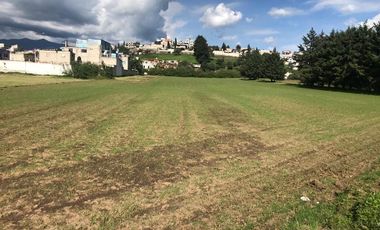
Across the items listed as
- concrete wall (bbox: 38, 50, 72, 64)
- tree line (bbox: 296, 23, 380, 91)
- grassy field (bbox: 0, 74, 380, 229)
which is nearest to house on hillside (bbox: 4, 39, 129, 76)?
concrete wall (bbox: 38, 50, 72, 64)

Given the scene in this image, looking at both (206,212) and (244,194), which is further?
(244,194)

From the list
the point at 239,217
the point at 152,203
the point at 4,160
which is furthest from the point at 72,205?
the point at 4,160

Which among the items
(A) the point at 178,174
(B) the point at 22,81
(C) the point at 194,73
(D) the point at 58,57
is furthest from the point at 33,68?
(A) the point at 178,174

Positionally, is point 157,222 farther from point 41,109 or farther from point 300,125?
point 41,109

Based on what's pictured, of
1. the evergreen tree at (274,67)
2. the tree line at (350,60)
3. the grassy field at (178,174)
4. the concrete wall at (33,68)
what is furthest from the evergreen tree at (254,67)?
the grassy field at (178,174)

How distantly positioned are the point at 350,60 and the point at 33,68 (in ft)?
281

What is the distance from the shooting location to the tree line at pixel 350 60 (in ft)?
213


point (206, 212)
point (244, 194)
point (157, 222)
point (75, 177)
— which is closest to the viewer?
point (157, 222)

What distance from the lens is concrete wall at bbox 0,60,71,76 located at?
113 m

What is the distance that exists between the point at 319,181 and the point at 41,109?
2102 cm

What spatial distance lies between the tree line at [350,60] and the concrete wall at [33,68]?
7002cm

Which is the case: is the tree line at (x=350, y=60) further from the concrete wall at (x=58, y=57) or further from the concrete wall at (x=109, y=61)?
the concrete wall at (x=58, y=57)

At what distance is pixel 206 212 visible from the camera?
824 cm

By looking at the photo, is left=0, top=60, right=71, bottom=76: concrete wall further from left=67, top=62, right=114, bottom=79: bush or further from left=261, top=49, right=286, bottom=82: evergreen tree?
left=261, top=49, right=286, bottom=82: evergreen tree
